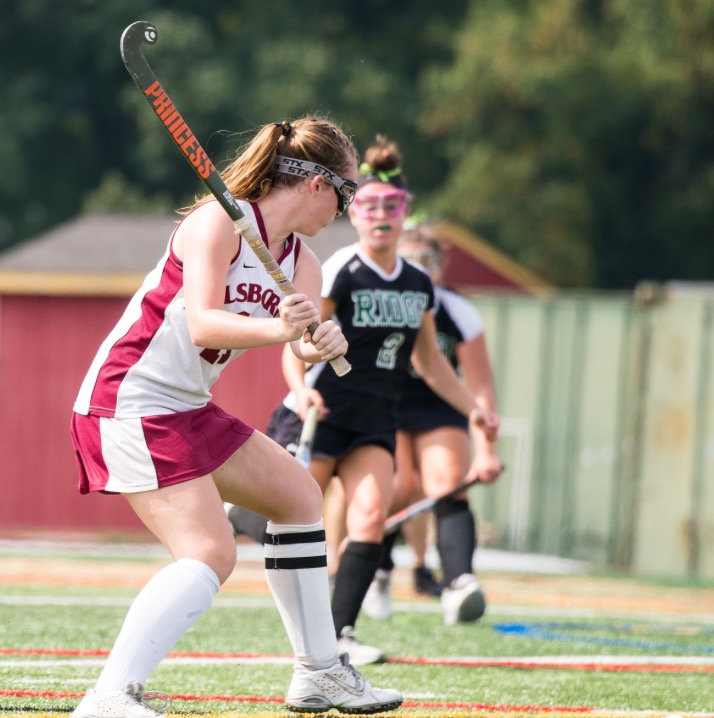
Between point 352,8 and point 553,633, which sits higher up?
point 352,8

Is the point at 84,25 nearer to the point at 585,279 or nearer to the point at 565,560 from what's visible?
the point at 585,279

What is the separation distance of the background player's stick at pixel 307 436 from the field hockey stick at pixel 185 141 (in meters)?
1.78

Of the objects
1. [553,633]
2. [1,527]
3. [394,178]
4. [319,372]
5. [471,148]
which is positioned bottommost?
[1,527]

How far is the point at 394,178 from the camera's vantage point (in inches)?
271

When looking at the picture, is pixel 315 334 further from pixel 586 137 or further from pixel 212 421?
pixel 586 137

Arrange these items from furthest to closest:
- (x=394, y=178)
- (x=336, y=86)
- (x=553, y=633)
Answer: (x=336, y=86)
(x=553, y=633)
(x=394, y=178)

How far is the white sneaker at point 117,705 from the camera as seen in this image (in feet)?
13.2

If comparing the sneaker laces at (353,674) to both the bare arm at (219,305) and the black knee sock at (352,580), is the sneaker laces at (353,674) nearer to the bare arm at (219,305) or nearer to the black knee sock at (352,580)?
the bare arm at (219,305)

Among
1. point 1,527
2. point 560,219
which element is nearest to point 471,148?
point 560,219

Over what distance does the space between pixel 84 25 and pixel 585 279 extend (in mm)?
12583

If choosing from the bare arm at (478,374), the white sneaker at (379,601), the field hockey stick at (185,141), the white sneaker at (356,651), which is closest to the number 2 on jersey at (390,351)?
the white sneaker at (356,651)

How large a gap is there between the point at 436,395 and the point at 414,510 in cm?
65

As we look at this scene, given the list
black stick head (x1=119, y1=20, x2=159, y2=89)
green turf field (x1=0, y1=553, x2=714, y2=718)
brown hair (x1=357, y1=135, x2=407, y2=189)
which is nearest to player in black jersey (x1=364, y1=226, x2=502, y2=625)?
green turf field (x1=0, y1=553, x2=714, y2=718)

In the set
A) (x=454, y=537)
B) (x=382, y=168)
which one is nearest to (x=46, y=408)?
(x=454, y=537)
